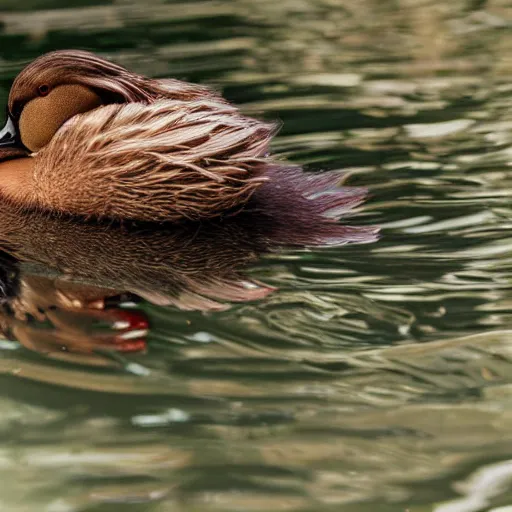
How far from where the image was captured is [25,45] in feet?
28.2

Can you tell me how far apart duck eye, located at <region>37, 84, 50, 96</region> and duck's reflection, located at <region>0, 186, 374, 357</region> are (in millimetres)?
528

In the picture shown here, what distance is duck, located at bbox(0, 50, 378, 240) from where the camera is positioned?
4.61 m

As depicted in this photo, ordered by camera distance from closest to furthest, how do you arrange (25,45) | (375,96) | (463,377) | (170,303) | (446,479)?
(446,479)
(463,377)
(170,303)
(375,96)
(25,45)

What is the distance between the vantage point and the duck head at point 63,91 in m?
4.78

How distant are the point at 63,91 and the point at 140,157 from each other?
49 cm

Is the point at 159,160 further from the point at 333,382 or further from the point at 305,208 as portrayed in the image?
the point at 333,382

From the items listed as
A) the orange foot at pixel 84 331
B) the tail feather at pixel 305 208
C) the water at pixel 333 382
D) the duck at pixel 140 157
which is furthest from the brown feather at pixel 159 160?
the orange foot at pixel 84 331

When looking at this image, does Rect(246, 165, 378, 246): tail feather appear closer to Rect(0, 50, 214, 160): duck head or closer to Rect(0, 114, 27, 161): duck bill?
Rect(0, 50, 214, 160): duck head

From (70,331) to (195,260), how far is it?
32.4 inches

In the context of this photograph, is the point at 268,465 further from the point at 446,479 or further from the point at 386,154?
the point at 386,154

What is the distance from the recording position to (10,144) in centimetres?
500

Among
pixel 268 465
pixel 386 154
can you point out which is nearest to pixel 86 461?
pixel 268 465

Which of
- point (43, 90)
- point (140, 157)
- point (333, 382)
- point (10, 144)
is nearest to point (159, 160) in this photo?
point (140, 157)

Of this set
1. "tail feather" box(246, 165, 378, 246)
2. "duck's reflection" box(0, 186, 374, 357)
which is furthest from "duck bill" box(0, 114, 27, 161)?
"tail feather" box(246, 165, 378, 246)
